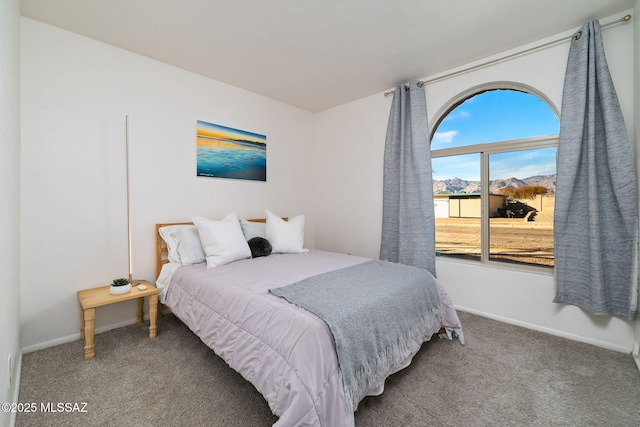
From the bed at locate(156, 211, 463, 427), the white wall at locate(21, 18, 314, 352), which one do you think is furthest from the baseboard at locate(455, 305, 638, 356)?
the white wall at locate(21, 18, 314, 352)

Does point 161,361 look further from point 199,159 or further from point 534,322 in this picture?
point 534,322

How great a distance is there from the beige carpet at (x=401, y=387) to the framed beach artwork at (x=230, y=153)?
1.91 m

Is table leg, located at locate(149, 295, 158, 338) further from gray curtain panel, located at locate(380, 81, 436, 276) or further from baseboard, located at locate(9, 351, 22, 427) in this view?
gray curtain panel, located at locate(380, 81, 436, 276)

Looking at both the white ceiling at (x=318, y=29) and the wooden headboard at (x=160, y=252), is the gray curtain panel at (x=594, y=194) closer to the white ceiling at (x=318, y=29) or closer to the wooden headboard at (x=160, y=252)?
the white ceiling at (x=318, y=29)

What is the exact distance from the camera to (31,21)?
2199 mm

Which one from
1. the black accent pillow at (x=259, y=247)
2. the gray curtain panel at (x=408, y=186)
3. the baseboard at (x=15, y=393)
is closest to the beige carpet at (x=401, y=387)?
the baseboard at (x=15, y=393)

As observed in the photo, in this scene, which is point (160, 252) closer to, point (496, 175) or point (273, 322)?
point (273, 322)

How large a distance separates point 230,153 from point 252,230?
1048 millimetres

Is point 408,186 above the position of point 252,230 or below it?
above

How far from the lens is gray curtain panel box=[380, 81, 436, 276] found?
3131 mm

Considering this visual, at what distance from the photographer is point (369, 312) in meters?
1.62

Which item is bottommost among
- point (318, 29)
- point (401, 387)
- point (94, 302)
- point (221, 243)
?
point (401, 387)

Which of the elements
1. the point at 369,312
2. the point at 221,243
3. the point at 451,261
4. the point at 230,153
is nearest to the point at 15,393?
the point at 221,243

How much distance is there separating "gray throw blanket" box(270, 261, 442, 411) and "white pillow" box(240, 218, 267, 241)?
1254 millimetres
